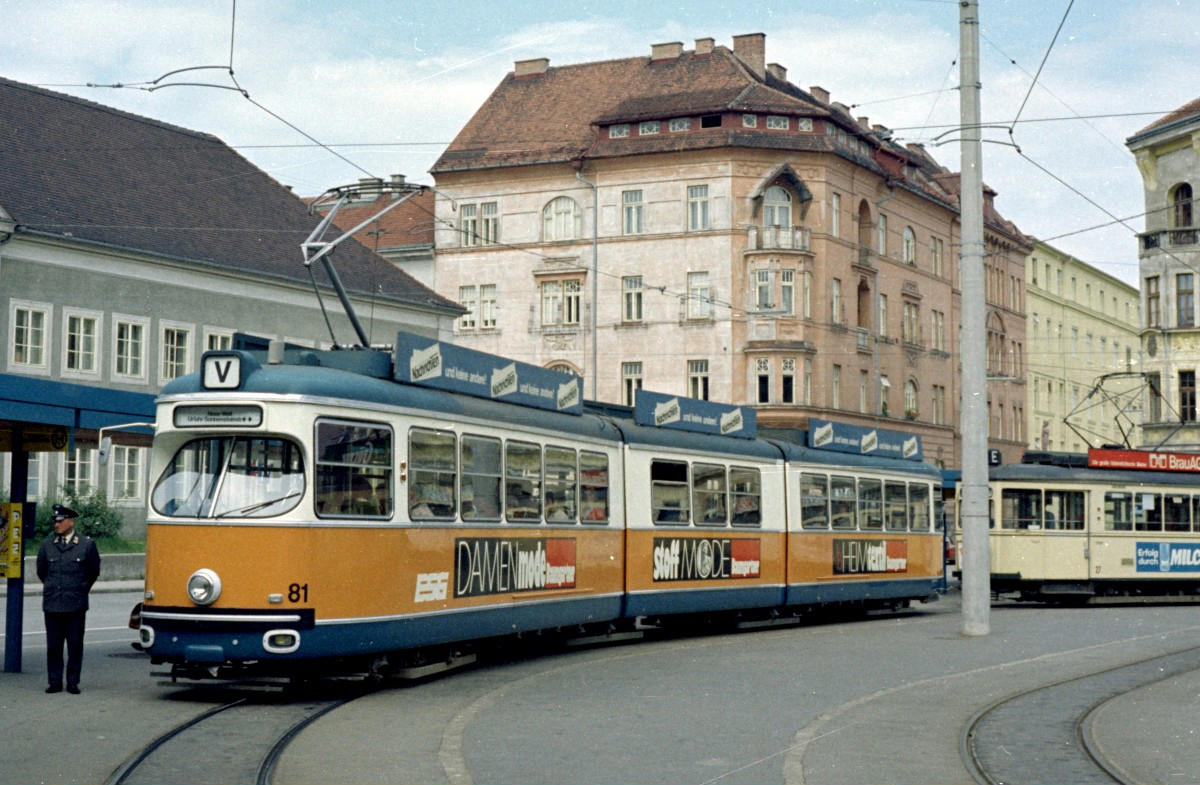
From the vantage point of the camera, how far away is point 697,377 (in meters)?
61.7

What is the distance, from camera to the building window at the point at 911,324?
2832 inches

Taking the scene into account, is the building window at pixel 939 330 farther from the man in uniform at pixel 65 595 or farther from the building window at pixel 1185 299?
the man in uniform at pixel 65 595

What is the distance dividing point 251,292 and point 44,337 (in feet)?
23.6

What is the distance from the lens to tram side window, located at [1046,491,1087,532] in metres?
33.0

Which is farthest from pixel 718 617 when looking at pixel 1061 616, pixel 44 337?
pixel 44 337

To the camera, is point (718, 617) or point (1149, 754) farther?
point (718, 617)

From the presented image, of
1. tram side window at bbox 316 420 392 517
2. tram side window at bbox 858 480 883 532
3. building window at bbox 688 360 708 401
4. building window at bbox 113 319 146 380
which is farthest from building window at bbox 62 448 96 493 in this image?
tram side window at bbox 316 420 392 517

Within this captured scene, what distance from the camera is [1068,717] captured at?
566 inches

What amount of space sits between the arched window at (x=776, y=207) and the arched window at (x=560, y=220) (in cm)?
690

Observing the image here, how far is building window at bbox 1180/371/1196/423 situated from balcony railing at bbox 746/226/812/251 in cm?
1440

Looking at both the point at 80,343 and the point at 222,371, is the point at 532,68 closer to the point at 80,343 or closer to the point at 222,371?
the point at 80,343

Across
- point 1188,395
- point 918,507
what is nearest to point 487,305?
point 1188,395

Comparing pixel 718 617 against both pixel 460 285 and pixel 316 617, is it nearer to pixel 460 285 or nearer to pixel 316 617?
pixel 316 617

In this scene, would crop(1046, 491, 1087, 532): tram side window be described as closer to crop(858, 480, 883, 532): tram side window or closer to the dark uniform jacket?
crop(858, 480, 883, 532): tram side window
